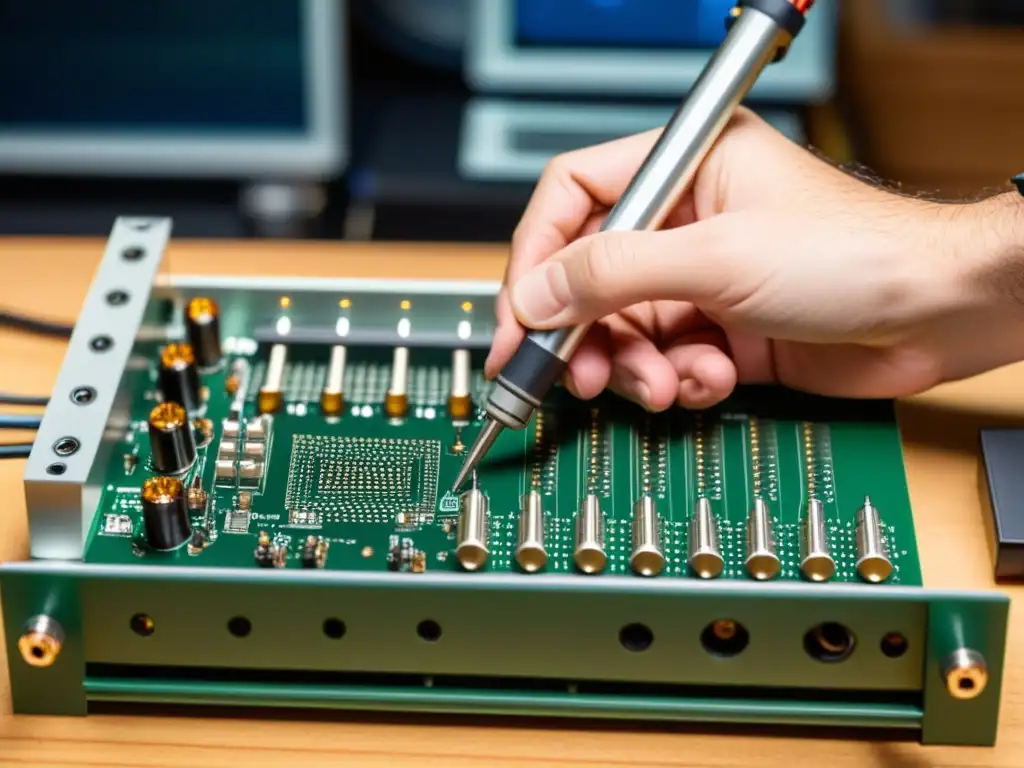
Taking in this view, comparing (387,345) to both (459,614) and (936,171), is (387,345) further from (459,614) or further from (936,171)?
(936,171)

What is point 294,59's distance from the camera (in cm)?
158

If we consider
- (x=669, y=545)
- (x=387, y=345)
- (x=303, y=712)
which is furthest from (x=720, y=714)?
(x=387, y=345)

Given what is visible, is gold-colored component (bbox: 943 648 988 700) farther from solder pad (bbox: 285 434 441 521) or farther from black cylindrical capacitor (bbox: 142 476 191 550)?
black cylindrical capacitor (bbox: 142 476 191 550)

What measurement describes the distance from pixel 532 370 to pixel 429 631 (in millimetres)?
195

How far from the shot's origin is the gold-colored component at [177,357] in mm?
899

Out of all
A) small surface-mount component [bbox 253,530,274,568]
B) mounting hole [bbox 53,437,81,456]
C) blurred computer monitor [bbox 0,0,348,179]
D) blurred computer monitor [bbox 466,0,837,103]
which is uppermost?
blurred computer monitor [bbox 466,0,837,103]

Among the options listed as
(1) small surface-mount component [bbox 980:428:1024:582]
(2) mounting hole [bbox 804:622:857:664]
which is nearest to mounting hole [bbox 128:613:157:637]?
(2) mounting hole [bbox 804:622:857:664]

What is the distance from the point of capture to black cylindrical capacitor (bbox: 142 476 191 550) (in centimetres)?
78

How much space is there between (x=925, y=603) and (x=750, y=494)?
0.14 meters

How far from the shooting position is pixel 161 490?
79cm

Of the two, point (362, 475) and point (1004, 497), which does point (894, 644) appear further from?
point (362, 475)

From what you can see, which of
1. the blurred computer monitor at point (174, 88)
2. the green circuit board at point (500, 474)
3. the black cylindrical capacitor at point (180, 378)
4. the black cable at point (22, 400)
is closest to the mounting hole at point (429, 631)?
the green circuit board at point (500, 474)

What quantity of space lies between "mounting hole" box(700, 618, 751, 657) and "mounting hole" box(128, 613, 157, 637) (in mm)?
289

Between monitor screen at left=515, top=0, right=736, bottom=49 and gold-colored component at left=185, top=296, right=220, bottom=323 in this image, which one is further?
monitor screen at left=515, top=0, right=736, bottom=49
